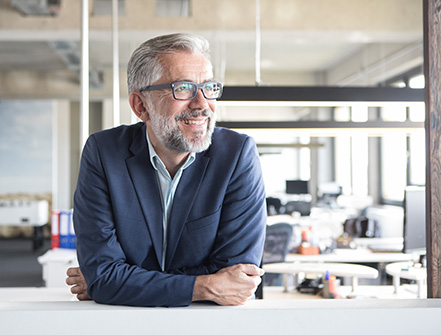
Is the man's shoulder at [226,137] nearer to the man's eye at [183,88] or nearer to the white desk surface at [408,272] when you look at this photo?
the man's eye at [183,88]

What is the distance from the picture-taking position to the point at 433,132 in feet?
5.33

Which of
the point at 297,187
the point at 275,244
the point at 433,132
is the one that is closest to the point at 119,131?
the point at 433,132

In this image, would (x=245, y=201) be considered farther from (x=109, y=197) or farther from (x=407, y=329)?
(x=407, y=329)

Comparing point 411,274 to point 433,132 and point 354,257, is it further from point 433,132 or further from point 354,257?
point 433,132

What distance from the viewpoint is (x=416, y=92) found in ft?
10.6

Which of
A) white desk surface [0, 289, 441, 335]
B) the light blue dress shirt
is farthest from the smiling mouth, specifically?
white desk surface [0, 289, 441, 335]

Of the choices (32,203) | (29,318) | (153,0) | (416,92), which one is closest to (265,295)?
(416,92)

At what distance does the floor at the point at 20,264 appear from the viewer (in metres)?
8.44

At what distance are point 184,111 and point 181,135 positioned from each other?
0.25 feet

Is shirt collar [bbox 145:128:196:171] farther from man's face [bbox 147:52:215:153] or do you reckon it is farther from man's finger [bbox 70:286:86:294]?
man's finger [bbox 70:286:86:294]

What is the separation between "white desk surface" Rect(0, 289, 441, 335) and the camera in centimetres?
140

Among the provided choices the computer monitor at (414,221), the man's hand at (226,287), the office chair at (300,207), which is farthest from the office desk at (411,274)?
the office chair at (300,207)

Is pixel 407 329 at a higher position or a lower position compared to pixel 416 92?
lower

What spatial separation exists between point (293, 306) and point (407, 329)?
0.30 meters
